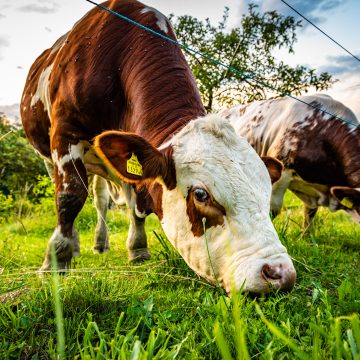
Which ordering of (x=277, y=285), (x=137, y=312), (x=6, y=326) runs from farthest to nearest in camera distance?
(x=277, y=285)
(x=137, y=312)
(x=6, y=326)

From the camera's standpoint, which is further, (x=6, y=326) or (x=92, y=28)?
(x=92, y=28)

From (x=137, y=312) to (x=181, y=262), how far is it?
1.16 metres

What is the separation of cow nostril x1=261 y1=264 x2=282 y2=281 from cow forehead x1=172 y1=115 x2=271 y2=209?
0.36 meters

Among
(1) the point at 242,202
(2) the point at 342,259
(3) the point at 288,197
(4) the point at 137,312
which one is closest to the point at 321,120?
(2) the point at 342,259

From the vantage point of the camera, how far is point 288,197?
10.8m

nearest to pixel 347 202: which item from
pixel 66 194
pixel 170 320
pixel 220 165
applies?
pixel 220 165

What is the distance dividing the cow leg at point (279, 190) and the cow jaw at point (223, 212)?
293 centimetres

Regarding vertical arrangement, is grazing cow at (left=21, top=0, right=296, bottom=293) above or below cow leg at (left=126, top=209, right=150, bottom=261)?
above

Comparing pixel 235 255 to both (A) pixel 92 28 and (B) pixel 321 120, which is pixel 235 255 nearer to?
(A) pixel 92 28

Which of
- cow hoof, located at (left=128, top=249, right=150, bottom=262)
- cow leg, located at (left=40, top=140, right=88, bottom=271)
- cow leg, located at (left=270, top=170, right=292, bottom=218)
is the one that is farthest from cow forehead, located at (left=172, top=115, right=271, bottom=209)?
cow leg, located at (left=270, top=170, right=292, bottom=218)

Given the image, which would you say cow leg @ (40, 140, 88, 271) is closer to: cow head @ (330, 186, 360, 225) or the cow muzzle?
the cow muzzle

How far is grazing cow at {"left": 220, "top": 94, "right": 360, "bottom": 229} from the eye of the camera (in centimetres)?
492

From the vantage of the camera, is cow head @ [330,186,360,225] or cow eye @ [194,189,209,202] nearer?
cow eye @ [194,189,209,202]

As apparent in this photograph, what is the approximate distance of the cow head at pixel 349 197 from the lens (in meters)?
4.50
